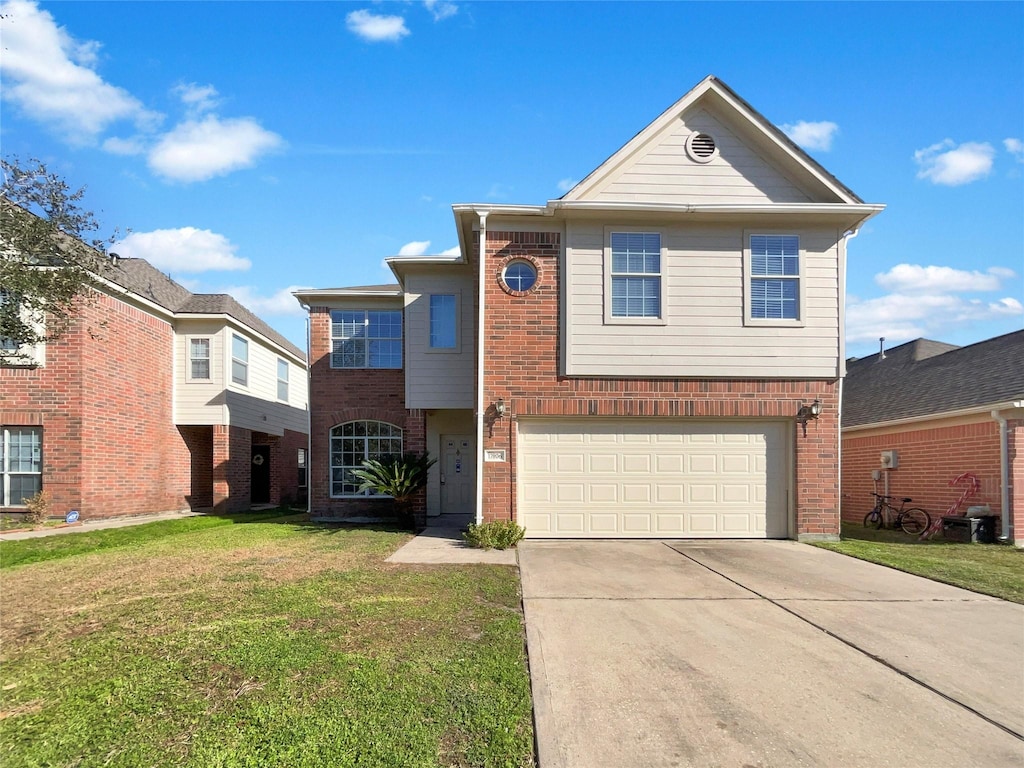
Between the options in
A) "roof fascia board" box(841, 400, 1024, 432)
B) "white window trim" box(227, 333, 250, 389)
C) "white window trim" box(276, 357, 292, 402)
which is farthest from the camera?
"white window trim" box(276, 357, 292, 402)

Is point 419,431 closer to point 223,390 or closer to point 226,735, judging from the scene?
point 223,390

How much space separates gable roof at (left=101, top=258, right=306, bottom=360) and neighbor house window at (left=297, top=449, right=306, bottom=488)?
6.04 metres

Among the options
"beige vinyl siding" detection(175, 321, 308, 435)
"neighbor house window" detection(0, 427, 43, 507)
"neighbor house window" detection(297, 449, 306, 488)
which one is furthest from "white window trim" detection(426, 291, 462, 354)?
"neighbor house window" detection(297, 449, 306, 488)

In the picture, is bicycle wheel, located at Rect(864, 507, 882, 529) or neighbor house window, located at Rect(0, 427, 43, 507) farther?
bicycle wheel, located at Rect(864, 507, 882, 529)

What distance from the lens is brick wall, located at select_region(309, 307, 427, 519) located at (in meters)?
14.4

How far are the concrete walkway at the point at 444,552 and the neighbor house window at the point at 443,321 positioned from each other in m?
4.08

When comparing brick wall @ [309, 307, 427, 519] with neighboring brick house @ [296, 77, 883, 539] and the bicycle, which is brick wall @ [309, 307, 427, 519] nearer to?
neighboring brick house @ [296, 77, 883, 539]

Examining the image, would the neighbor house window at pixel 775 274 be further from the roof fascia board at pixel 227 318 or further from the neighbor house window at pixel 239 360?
the neighbor house window at pixel 239 360

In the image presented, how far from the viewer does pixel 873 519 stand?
1431cm

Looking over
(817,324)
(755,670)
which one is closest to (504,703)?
(755,670)

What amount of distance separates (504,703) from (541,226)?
27.3 ft

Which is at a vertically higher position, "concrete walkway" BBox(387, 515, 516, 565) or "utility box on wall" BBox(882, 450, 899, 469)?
"utility box on wall" BBox(882, 450, 899, 469)

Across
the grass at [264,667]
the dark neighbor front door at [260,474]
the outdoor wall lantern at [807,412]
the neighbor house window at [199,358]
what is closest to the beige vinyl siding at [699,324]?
the outdoor wall lantern at [807,412]

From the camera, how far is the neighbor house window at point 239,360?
677 inches
